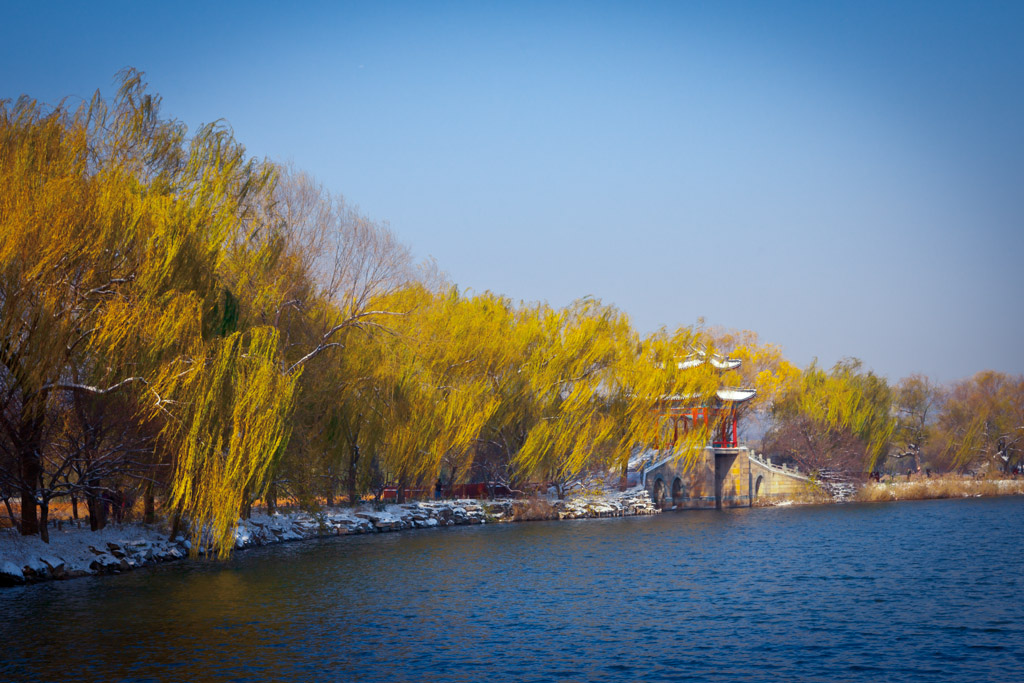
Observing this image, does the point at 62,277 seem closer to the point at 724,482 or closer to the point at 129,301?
the point at 129,301

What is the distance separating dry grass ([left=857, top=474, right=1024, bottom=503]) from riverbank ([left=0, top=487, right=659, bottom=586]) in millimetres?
Answer: 12057

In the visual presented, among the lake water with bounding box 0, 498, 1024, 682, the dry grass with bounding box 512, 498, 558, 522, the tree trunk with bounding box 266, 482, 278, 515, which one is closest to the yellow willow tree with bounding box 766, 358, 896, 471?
the dry grass with bounding box 512, 498, 558, 522

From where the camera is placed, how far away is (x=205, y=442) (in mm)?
16297

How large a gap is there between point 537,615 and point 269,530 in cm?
1230

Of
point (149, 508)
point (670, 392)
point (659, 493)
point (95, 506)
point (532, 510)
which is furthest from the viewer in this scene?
point (659, 493)

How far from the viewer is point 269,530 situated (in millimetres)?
24672

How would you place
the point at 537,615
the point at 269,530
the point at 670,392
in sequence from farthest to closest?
the point at 670,392, the point at 269,530, the point at 537,615

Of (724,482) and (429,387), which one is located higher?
(429,387)

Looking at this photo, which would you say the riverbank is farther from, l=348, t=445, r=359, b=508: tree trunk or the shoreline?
l=348, t=445, r=359, b=508: tree trunk

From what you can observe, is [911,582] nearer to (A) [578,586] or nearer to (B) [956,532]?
(A) [578,586]

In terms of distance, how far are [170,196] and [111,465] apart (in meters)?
5.47

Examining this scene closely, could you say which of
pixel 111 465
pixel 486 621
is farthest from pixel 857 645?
pixel 111 465

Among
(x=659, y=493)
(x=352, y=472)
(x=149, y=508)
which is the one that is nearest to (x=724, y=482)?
(x=659, y=493)

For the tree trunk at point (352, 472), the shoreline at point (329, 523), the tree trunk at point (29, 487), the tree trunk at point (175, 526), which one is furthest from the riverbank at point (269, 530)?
the tree trunk at point (352, 472)
